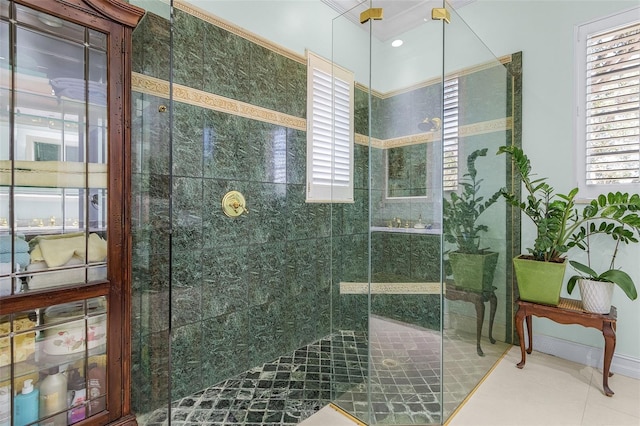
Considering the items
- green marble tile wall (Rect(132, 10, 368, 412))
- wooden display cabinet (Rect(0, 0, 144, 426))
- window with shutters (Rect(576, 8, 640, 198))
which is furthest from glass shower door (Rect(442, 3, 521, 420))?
wooden display cabinet (Rect(0, 0, 144, 426))

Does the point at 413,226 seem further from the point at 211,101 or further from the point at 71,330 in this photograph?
the point at 71,330

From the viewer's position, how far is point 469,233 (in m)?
1.98

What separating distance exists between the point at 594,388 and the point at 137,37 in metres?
3.31

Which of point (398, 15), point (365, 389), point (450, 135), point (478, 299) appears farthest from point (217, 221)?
point (478, 299)

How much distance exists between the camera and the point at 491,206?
227 centimetres

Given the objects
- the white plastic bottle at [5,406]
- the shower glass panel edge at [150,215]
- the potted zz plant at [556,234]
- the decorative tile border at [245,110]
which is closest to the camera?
the white plastic bottle at [5,406]

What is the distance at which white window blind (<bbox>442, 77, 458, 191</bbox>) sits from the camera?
71.3 inches

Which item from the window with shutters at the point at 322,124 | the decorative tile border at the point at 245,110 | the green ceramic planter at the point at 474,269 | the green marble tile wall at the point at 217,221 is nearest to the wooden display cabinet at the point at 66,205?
the green marble tile wall at the point at 217,221

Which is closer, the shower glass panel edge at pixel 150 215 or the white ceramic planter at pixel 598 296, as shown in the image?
the shower glass panel edge at pixel 150 215

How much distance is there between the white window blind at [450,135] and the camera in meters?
1.81

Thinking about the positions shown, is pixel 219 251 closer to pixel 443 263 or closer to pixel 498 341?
pixel 443 263

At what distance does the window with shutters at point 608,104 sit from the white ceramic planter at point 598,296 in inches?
27.3

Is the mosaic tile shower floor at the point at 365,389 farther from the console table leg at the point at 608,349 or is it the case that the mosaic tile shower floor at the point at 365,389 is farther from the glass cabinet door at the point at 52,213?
the console table leg at the point at 608,349

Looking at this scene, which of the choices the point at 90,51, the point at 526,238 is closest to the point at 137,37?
the point at 90,51
